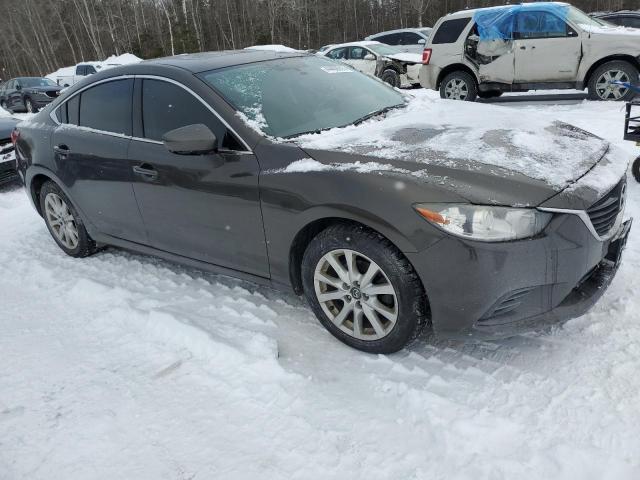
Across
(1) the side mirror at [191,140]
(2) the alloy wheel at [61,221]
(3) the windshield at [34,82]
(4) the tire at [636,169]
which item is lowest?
(4) the tire at [636,169]

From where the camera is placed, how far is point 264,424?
2.37m

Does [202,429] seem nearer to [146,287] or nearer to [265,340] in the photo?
[265,340]

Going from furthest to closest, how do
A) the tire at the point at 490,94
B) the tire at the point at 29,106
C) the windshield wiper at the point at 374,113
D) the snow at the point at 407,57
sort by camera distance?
the tire at the point at 29,106
the snow at the point at 407,57
the tire at the point at 490,94
the windshield wiper at the point at 374,113

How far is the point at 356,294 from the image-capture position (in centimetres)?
270

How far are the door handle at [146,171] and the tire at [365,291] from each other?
1260mm

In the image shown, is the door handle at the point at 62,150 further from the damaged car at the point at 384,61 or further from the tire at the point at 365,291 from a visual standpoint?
the damaged car at the point at 384,61

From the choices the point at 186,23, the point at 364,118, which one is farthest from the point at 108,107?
the point at 186,23

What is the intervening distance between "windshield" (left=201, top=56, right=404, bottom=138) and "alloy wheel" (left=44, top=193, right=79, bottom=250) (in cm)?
206

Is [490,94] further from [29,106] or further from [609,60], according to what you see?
[29,106]

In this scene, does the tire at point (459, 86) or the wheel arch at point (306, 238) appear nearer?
the wheel arch at point (306, 238)

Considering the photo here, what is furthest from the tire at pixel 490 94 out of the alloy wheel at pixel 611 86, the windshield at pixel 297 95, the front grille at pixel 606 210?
the front grille at pixel 606 210

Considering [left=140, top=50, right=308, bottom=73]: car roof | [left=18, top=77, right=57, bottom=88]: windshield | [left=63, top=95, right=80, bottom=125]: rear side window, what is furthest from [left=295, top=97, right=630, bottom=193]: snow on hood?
[left=18, top=77, right=57, bottom=88]: windshield

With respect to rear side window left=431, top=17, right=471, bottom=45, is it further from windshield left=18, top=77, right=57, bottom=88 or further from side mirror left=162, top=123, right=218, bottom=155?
windshield left=18, top=77, right=57, bottom=88

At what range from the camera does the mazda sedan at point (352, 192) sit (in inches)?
91.4
